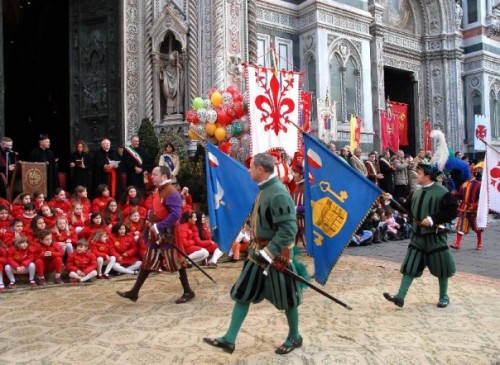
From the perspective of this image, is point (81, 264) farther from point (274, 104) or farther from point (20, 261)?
point (274, 104)

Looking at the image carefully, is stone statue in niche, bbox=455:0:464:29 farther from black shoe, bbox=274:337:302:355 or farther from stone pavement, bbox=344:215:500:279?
black shoe, bbox=274:337:302:355

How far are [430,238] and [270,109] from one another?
396 cm

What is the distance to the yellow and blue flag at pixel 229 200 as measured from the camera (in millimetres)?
6082

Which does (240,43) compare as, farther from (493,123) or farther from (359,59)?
(493,123)

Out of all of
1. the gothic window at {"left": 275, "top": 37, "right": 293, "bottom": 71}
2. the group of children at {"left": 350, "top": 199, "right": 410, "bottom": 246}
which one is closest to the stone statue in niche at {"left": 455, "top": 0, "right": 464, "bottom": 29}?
the gothic window at {"left": 275, "top": 37, "right": 293, "bottom": 71}

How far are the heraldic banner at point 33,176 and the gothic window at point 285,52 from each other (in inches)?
308

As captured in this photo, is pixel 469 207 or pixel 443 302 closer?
pixel 443 302

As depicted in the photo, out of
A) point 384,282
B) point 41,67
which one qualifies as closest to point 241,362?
point 384,282

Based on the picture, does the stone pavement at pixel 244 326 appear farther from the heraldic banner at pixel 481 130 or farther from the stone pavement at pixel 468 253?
the heraldic banner at pixel 481 130

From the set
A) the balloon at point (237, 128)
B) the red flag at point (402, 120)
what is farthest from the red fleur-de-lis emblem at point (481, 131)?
the balloon at point (237, 128)

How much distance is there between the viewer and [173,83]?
11.8 m

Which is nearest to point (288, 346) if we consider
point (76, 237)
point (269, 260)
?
point (269, 260)

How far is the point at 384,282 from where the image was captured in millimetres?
6867

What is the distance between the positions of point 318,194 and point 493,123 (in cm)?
1871
